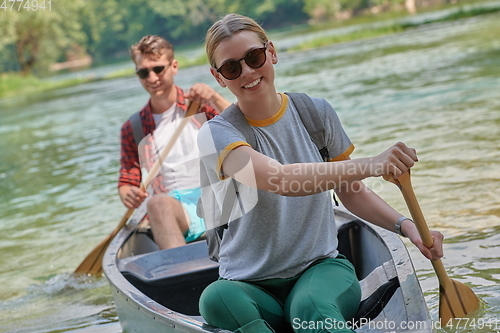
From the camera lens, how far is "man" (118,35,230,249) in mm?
4129

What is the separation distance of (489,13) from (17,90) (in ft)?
64.5

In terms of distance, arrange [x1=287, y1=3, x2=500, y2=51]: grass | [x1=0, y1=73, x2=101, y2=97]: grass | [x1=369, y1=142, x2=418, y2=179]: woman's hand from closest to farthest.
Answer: [x1=369, y1=142, x2=418, y2=179]: woman's hand
[x1=287, y1=3, x2=500, y2=51]: grass
[x1=0, y1=73, x2=101, y2=97]: grass

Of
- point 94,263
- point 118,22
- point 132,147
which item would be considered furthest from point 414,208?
point 118,22

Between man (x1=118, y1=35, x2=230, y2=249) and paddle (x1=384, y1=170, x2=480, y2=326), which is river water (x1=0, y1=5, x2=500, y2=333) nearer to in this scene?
paddle (x1=384, y1=170, x2=480, y2=326)

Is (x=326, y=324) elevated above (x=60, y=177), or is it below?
above

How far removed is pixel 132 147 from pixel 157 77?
0.47 metres

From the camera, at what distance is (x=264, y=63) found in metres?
2.29

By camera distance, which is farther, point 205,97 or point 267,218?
point 205,97

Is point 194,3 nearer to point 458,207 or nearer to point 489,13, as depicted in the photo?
point 489,13

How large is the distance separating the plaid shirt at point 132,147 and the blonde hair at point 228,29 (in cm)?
198

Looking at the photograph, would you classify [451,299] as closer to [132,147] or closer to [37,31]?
[132,147]

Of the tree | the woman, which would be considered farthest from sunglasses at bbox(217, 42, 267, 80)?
the tree

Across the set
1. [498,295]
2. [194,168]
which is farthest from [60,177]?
[498,295]

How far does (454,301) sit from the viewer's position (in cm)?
281
